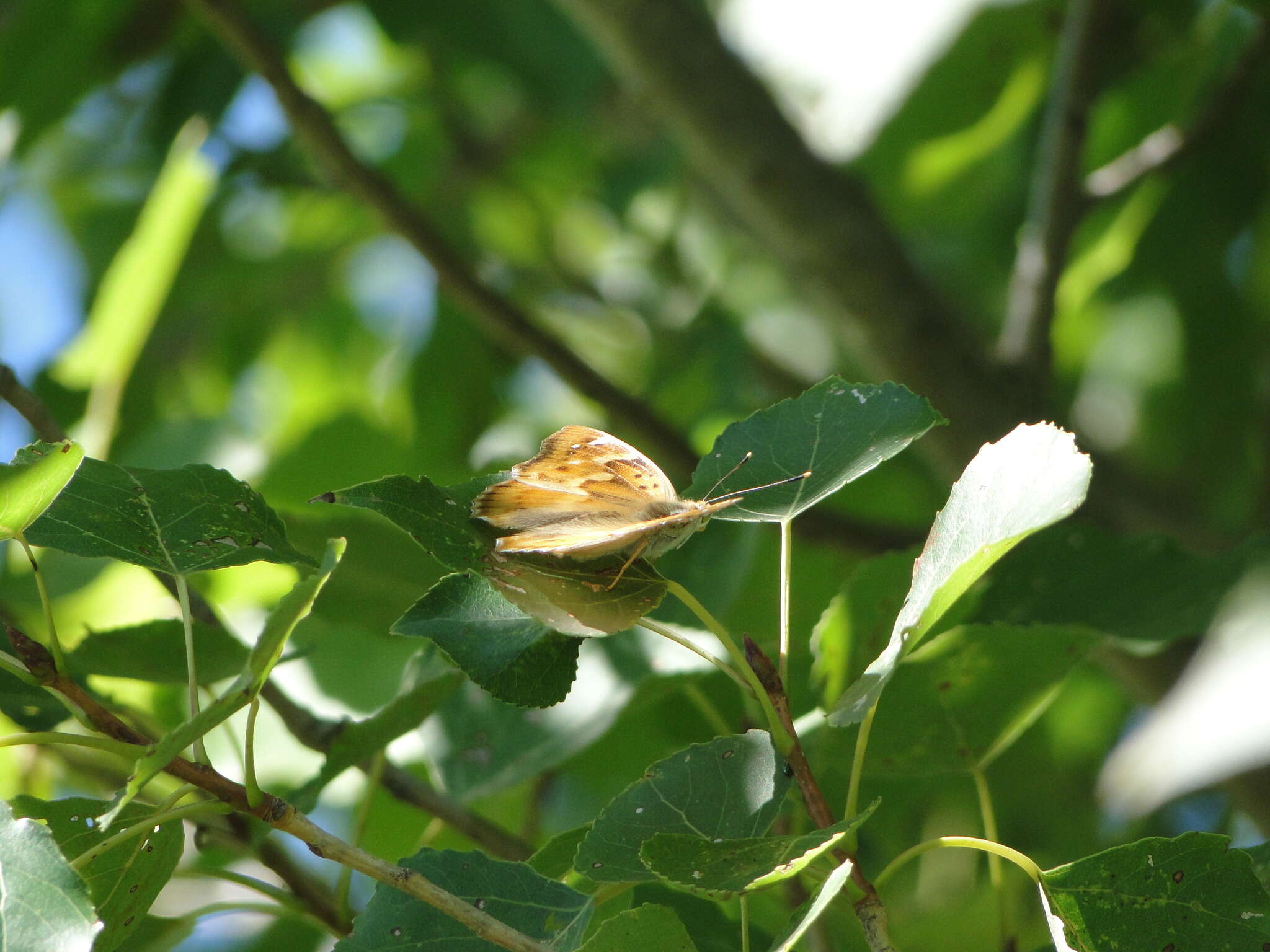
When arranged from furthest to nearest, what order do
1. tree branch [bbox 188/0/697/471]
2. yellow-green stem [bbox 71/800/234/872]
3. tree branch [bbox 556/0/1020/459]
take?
tree branch [bbox 556/0/1020/459] < tree branch [bbox 188/0/697/471] < yellow-green stem [bbox 71/800/234/872]

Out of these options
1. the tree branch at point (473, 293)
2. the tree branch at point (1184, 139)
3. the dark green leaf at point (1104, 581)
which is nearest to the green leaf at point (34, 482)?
the dark green leaf at point (1104, 581)

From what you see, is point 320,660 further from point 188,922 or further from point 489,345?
point 489,345

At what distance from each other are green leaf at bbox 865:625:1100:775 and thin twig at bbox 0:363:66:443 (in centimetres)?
75

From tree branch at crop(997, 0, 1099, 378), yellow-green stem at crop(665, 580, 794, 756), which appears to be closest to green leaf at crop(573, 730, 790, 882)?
yellow-green stem at crop(665, 580, 794, 756)

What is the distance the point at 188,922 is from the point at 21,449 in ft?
Answer: 1.54

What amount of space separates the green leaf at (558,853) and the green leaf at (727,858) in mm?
201

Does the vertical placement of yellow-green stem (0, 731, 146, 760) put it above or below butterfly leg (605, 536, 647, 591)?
above

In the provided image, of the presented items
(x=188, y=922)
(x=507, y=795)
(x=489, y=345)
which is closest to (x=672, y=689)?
(x=188, y=922)

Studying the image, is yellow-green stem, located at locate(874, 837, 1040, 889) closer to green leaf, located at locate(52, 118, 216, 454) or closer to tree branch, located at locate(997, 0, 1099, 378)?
tree branch, located at locate(997, 0, 1099, 378)

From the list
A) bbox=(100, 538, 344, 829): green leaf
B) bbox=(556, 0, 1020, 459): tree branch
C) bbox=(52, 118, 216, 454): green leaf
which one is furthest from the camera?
bbox=(52, 118, 216, 454): green leaf

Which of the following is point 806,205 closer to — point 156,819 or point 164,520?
point 164,520

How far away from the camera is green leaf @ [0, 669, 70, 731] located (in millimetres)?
862

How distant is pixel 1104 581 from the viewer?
1.22 m

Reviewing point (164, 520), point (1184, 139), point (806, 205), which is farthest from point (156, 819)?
point (1184, 139)
